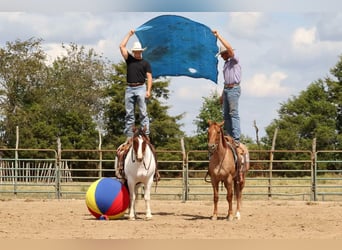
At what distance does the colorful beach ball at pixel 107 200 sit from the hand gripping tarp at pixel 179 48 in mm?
1902

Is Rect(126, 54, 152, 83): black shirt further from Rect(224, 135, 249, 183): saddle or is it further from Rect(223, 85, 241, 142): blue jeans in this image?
Rect(224, 135, 249, 183): saddle

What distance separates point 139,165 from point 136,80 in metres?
1.30

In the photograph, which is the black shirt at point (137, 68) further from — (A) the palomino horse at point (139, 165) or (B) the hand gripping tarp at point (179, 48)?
(A) the palomino horse at point (139, 165)

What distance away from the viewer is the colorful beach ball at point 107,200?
10.8m

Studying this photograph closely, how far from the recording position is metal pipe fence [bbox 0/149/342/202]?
1745 cm

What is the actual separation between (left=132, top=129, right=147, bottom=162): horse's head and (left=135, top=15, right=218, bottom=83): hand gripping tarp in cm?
122

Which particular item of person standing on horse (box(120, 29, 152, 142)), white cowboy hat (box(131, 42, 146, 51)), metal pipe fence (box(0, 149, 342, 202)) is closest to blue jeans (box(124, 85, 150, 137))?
person standing on horse (box(120, 29, 152, 142))

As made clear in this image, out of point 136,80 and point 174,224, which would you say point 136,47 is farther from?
point 174,224

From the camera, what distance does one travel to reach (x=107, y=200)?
35.5 ft

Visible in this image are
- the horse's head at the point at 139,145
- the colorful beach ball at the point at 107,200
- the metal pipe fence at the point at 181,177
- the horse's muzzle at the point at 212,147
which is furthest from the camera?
the metal pipe fence at the point at 181,177

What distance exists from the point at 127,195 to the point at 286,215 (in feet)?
9.63

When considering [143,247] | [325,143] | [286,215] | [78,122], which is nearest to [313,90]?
[325,143]

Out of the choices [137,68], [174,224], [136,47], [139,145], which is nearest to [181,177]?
[137,68]

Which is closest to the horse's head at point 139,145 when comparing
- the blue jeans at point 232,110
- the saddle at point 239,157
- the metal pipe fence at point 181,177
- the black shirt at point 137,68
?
the black shirt at point 137,68
